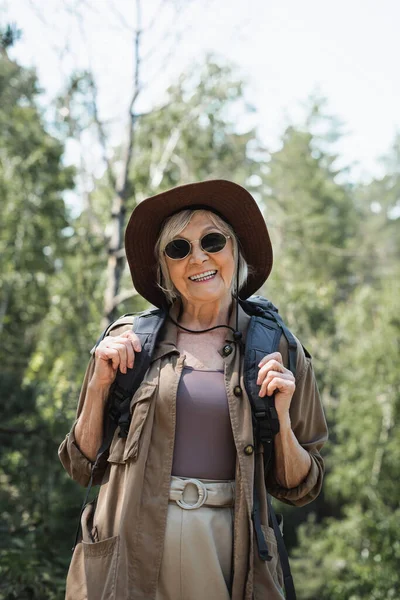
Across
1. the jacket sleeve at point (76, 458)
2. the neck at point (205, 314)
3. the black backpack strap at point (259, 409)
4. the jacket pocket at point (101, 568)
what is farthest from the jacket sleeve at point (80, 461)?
the black backpack strap at point (259, 409)

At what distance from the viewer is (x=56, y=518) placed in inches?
189

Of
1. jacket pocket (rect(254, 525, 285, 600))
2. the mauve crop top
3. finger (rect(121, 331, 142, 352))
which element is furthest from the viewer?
finger (rect(121, 331, 142, 352))

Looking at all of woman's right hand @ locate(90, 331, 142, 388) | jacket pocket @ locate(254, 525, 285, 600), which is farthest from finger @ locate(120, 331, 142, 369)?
jacket pocket @ locate(254, 525, 285, 600)

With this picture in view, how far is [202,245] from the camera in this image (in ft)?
7.49

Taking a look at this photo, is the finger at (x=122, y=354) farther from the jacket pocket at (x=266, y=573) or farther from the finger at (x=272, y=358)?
the jacket pocket at (x=266, y=573)

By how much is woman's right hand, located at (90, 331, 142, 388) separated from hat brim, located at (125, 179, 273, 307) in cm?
39

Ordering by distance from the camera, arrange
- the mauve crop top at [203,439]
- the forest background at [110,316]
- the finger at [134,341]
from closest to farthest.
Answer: the mauve crop top at [203,439], the finger at [134,341], the forest background at [110,316]

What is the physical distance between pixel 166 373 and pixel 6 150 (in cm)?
1483

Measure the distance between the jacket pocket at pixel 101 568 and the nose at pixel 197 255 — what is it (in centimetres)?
90

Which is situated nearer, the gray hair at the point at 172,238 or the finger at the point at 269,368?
the finger at the point at 269,368

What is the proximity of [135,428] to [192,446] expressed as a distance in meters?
0.18

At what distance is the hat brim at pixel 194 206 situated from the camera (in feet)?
7.68

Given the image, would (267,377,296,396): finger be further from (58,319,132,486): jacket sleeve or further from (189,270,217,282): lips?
(58,319,132,486): jacket sleeve

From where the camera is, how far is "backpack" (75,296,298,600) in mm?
2068
